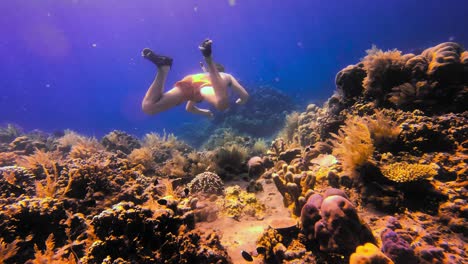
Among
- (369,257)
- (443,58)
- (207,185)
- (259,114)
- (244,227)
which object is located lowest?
(369,257)

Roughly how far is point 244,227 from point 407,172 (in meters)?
3.00

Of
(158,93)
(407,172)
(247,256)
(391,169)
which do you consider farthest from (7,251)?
(407,172)

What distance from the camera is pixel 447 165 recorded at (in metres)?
4.24

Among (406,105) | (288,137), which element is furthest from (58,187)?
(288,137)

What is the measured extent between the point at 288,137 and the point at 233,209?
709 centimetres

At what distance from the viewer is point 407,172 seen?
12.9 feet

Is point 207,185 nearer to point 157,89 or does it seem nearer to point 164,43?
point 157,89

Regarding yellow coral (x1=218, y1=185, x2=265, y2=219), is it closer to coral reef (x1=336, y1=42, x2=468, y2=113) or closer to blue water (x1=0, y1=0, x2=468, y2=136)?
coral reef (x1=336, y1=42, x2=468, y2=113)

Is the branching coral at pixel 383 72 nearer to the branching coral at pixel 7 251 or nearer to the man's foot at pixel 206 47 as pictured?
the man's foot at pixel 206 47

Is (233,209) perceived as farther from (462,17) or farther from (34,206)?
(462,17)

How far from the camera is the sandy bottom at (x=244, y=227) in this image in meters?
3.89

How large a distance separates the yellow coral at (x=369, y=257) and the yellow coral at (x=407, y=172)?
5.49 ft

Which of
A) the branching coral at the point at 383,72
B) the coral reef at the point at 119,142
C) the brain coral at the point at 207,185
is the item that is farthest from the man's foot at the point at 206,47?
the coral reef at the point at 119,142

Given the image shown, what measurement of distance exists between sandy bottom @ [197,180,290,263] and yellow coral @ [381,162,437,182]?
201 cm
